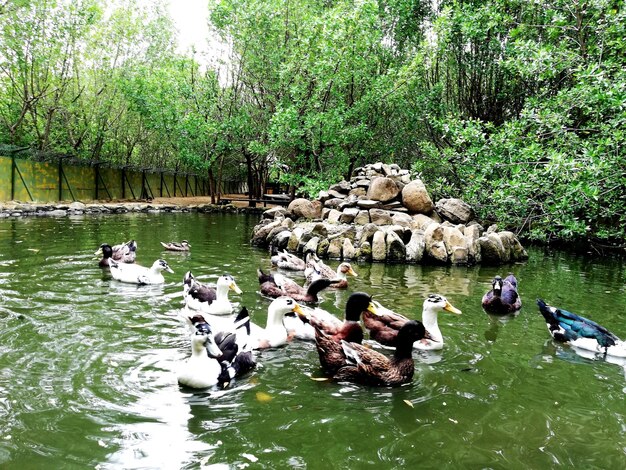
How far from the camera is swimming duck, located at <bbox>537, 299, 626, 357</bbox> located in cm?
544

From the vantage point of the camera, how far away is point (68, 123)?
30.1m

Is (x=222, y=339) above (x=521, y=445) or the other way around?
above

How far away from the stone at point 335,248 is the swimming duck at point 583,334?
23.5 ft

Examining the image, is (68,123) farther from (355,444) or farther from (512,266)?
(355,444)

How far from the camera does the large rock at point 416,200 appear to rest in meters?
15.8

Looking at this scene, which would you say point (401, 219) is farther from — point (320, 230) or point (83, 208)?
point (83, 208)

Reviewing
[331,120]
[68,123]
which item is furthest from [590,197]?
[68,123]

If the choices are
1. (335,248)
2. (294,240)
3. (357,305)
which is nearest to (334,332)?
(357,305)

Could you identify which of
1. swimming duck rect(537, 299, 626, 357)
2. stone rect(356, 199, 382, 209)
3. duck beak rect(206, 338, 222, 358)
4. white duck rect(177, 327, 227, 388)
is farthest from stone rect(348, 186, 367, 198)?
white duck rect(177, 327, 227, 388)

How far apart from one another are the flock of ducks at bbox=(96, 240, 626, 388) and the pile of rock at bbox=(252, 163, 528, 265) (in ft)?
15.2

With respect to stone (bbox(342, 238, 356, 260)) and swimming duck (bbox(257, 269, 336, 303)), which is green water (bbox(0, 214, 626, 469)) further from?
stone (bbox(342, 238, 356, 260))

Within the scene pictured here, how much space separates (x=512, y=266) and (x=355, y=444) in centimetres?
1068


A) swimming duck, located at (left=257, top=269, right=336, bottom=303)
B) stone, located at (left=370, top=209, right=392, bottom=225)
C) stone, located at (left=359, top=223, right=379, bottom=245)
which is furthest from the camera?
stone, located at (left=370, top=209, right=392, bottom=225)

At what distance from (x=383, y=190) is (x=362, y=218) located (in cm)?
155
